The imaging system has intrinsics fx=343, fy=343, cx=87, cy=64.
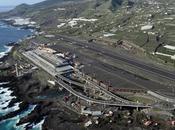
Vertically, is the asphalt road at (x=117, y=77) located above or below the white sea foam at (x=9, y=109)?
above

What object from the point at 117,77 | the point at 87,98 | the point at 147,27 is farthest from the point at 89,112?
the point at 147,27

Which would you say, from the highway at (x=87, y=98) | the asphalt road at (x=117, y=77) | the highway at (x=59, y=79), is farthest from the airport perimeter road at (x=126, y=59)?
the highway at (x=87, y=98)

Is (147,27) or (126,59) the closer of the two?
(126,59)

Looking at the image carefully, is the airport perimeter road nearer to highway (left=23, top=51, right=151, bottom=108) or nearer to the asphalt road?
the asphalt road

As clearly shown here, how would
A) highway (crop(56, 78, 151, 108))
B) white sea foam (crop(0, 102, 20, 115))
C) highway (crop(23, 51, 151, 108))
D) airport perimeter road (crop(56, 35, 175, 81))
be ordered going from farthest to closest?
airport perimeter road (crop(56, 35, 175, 81)) → white sea foam (crop(0, 102, 20, 115)) → highway (crop(23, 51, 151, 108)) → highway (crop(56, 78, 151, 108))

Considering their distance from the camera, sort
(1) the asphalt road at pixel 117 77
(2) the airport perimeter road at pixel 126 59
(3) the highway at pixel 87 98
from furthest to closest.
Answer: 1. (2) the airport perimeter road at pixel 126 59
2. (1) the asphalt road at pixel 117 77
3. (3) the highway at pixel 87 98

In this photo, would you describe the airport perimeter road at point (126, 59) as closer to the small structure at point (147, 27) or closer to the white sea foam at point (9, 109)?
the small structure at point (147, 27)

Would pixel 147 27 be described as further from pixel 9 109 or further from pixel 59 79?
pixel 9 109

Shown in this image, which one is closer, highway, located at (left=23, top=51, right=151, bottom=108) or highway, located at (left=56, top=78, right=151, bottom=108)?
highway, located at (left=56, top=78, right=151, bottom=108)

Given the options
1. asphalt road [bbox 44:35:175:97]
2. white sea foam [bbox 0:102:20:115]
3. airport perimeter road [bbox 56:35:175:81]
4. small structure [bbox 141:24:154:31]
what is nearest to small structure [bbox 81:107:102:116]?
asphalt road [bbox 44:35:175:97]

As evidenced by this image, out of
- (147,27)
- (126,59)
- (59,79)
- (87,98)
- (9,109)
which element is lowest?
(9,109)

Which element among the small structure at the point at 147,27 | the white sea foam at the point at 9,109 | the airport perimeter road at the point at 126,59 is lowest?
the white sea foam at the point at 9,109
